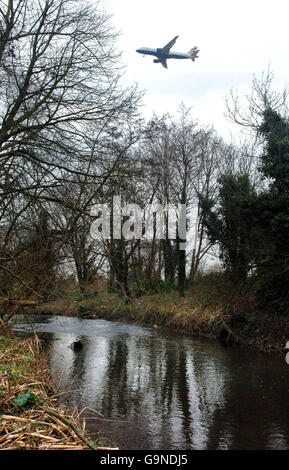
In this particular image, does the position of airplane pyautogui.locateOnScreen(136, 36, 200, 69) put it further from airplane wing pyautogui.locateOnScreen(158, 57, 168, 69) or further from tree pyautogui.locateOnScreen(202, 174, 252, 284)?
tree pyautogui.locateOnScreen(202, 174, 252, 284)

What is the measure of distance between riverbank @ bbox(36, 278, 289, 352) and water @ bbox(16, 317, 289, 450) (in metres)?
0.75

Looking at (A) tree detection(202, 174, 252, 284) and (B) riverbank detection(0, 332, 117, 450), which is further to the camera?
(A) tree detection(202, 174, 252, 284)

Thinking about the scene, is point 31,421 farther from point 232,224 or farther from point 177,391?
point 232,224

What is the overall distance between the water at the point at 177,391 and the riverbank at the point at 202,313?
752mm

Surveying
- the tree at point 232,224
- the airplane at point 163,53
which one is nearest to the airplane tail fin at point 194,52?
the airplane at point 163,53

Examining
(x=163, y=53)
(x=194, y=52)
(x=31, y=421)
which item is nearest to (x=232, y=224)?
(x=163, y=53)

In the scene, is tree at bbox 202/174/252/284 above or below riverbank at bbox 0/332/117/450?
above

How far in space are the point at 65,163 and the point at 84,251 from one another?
1.94 metres

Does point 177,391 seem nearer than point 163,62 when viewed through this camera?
Yes

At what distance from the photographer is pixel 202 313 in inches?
669

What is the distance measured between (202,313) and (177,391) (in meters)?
8.23

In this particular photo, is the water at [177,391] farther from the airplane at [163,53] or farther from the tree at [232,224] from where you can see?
the airplane at [163,53]

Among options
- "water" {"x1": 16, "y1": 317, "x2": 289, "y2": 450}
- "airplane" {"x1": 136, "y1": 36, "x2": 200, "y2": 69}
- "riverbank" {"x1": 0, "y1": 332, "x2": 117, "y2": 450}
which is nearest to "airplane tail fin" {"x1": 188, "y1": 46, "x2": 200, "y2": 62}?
"airplane" {"x1": 136, "y1": 36, "x2": 200, "y2": 69}

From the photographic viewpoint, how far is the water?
6.42m
